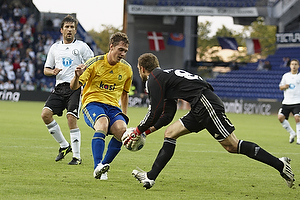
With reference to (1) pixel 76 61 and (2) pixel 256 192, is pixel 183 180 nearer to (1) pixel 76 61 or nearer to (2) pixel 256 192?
(2) pixel 256 192

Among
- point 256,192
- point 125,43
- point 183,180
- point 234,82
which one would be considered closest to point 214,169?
point 183,180

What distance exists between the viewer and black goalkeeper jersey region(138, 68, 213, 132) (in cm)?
573

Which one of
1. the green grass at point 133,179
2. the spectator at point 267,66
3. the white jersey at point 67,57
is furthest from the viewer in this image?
the spectator at point 267,66

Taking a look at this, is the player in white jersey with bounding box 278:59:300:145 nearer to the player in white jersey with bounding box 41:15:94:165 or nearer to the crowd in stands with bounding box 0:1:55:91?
the player in white jersey with bounding box 41:15:94:165

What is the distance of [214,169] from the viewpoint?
8.00m

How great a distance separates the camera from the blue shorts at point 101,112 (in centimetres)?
672

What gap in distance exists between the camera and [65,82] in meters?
8.43

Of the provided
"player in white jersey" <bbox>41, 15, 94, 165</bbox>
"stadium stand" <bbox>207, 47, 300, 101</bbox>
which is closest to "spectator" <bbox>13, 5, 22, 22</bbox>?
"stadium stand" <bbox>207, 47, 300, 101</bbox>

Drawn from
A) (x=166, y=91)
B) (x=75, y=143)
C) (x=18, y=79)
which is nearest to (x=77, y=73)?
(x=166, y=91)

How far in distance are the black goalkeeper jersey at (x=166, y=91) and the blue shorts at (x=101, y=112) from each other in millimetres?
927

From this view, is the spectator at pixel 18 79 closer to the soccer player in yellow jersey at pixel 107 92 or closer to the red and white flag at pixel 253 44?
the red and white flag at pixel 253 44

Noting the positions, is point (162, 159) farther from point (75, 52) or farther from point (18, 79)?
point (18, 79)

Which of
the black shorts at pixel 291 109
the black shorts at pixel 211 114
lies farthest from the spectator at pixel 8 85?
the black shorts at pixel 211 114

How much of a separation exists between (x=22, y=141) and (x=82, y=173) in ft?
14.2
